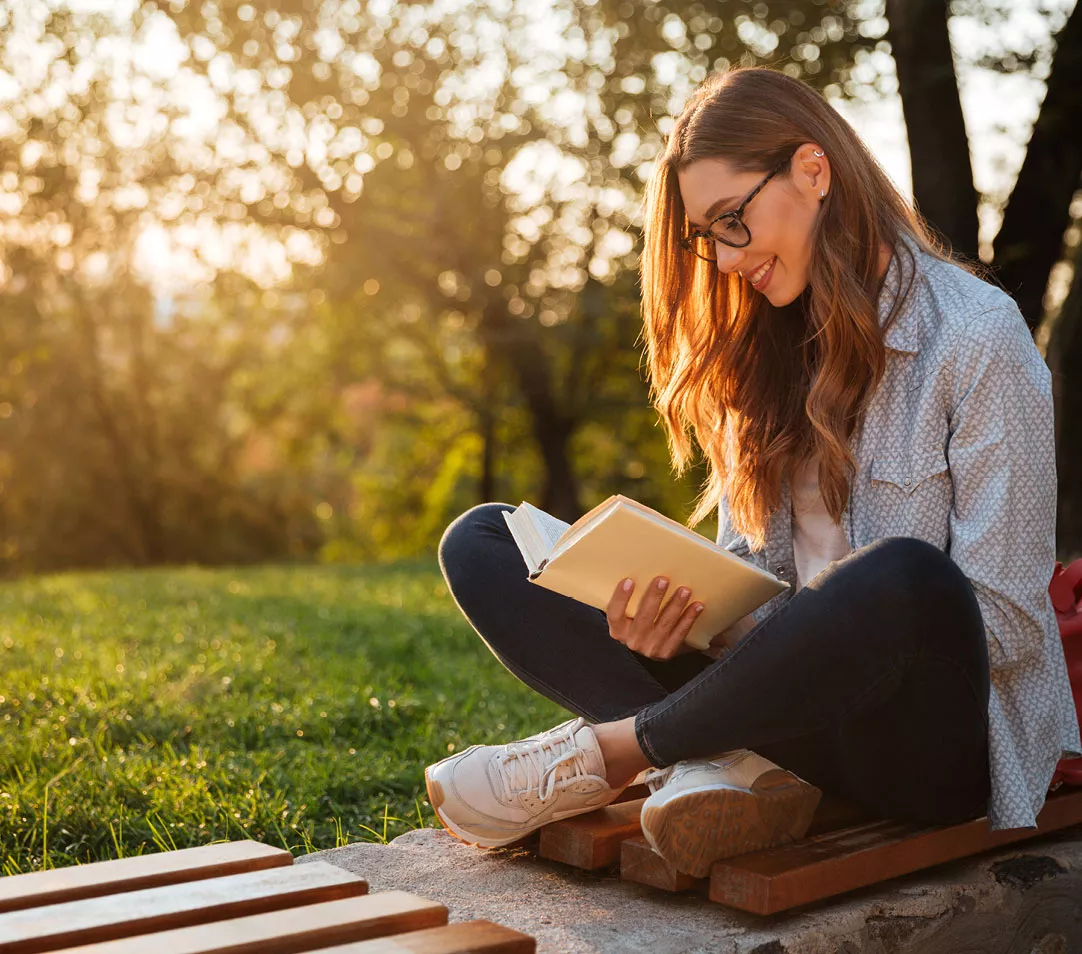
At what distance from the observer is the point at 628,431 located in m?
14.7

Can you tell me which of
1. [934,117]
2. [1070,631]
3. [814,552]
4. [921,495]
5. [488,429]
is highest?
[934,117]

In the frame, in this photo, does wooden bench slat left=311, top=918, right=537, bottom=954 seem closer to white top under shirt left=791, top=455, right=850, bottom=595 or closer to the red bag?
white top under shirt left=791, top=455, right=850, bottom=595

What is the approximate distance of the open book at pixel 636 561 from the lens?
195 centimetres

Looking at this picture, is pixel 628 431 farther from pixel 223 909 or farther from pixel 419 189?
pixel 223 909

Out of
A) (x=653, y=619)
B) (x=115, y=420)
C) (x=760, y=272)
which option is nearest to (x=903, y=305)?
(x=760, y=272)

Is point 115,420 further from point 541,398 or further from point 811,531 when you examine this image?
point 811,531

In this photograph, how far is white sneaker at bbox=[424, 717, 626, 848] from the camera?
2.03 meters

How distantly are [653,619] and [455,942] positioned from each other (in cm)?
74

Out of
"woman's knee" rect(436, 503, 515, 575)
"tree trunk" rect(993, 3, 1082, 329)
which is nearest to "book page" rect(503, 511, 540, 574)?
"woman's knee" rect(436, 503, 515, 575)

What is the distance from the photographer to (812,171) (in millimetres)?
2223

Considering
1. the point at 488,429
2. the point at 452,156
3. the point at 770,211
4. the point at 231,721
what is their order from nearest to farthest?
the point at 770,211
the point at 231,721
the point at 452,156
the point at 488,429

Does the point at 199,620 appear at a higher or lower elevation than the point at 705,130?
lower

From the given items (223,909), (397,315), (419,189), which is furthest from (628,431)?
(223,909)

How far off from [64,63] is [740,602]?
10355mm
